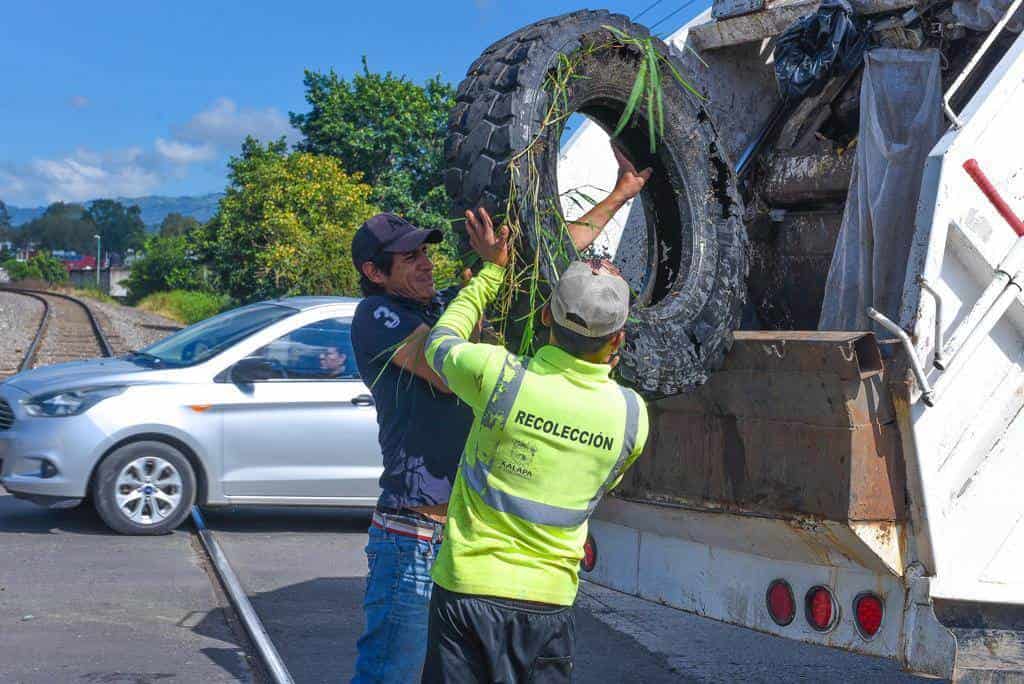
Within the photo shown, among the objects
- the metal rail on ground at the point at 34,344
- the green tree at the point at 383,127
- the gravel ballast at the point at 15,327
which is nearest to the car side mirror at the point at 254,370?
the metal rail on ground at the point at 34,344

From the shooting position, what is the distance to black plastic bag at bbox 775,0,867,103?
5402mm

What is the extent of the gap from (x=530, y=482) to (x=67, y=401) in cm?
633

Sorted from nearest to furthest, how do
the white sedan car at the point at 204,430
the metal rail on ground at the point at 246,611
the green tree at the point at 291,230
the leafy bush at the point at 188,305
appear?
the metal rail on ground at the point at 246,611, the white sedan car at the point at 204,430, the green tree at the point at 291,230, the leafy bush at the point at 188,305

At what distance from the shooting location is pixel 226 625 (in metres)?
6.45

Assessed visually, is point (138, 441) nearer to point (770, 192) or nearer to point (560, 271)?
point (770, 192)

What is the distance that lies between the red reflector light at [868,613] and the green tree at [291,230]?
25.5 metres

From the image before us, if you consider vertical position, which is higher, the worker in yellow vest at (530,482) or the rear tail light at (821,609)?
the worker in yellow vest at (530,482)

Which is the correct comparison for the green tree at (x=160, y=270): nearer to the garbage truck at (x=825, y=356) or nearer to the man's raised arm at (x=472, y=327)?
the garbage truck at (x=825, y=356)

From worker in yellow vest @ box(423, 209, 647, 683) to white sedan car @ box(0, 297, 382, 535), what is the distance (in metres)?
5.72

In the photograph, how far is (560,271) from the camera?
11.9 ft

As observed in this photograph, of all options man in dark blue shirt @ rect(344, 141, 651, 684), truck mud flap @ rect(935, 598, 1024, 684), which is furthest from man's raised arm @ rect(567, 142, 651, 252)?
truck mud flap @ rect(935, 598, 1024, 684)

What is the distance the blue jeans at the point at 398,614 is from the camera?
3.60 m

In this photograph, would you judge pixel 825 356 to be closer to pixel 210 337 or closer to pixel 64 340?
pixel 210 337

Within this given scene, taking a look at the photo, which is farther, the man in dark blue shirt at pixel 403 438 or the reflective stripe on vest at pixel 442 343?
the man in dark blue shirt at pixel 403 438
